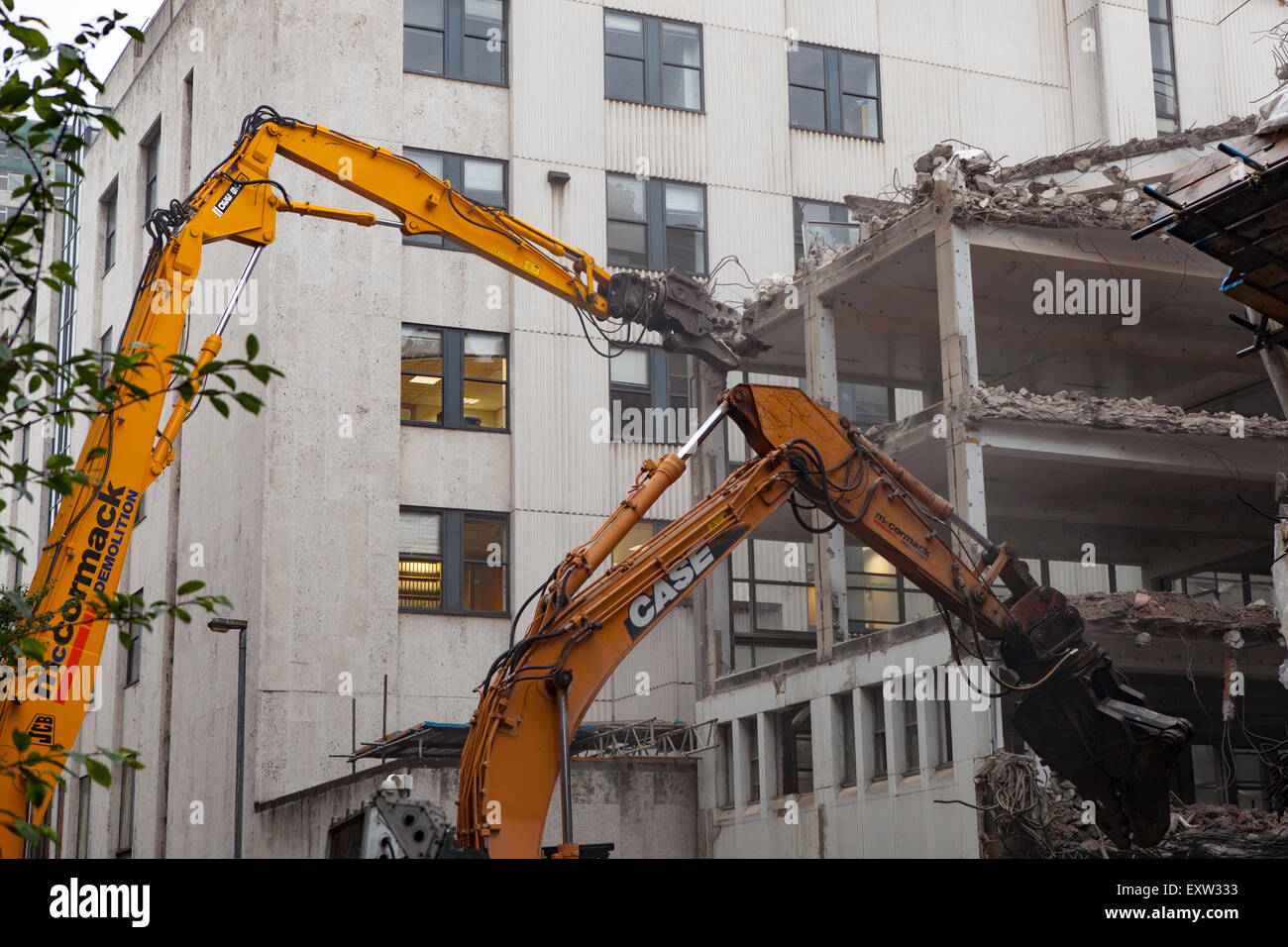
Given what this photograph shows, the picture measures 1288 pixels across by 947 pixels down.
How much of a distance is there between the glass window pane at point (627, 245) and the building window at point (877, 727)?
12538 mm

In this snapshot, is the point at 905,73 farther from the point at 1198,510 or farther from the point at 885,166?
the point at 1198,510

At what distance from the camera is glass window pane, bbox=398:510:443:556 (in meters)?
31.9

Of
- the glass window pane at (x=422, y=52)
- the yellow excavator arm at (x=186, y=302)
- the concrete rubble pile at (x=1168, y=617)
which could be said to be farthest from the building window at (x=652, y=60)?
the concrete rubble pile at (x=1168, y=617)

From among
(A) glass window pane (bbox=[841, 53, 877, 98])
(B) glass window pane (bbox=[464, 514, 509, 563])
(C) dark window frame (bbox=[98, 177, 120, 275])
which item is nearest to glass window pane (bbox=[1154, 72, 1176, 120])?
(A) glass window pane (bbox=[841, 53, 877, 98])

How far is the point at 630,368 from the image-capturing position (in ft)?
113

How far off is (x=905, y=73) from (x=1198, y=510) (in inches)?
530

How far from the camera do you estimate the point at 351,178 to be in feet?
72.7

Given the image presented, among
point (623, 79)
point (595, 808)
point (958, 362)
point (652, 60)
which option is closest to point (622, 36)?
point (652, 60)

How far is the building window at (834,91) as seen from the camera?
3756 centimetres

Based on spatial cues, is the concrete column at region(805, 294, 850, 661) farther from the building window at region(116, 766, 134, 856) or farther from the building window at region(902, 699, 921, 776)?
the building window at region(116, 766, 134, 856)

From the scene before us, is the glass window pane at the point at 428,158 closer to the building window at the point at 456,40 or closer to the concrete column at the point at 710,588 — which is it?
the building window at the point at 456,40

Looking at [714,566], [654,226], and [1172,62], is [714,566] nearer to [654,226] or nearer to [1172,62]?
[654,226]

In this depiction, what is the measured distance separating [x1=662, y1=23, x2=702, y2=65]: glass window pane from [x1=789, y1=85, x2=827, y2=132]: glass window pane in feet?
8.19

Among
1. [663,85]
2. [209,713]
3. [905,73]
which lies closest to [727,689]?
[209,713]
